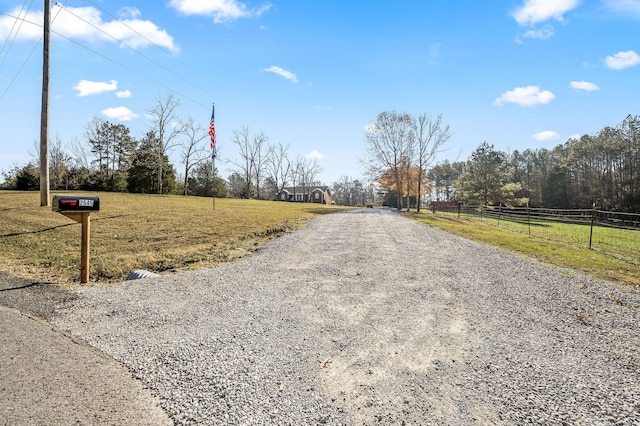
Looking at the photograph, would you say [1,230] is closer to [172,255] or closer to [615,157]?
[172,255]

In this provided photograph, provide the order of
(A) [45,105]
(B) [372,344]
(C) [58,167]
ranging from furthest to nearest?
1. (C) [58,167]
2. (A) [45,105]
3. (B) [372,344]

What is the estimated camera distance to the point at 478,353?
3.25m

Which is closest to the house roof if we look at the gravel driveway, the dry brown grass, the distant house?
the distant house

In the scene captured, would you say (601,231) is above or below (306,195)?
below

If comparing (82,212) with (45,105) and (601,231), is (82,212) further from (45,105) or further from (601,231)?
(601,231)

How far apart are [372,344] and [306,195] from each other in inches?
2564

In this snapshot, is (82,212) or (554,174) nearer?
(82,212)

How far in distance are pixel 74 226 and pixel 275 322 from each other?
961 cm

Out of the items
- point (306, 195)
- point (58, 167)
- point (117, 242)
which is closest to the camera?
point (117, 242)

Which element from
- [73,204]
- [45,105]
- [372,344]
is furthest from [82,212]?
[45,105]

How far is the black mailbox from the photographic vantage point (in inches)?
210

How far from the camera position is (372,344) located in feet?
11.2

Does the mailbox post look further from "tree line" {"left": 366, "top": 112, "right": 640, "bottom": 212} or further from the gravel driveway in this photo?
"tree line" {"left": 366, "top": 112, "right": 640, "bottom": 212}

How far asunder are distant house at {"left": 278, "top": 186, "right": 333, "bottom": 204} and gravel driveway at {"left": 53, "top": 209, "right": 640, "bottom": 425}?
60.2 metres
